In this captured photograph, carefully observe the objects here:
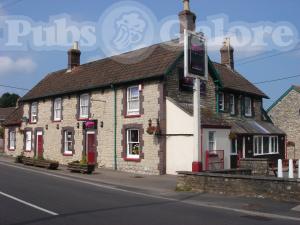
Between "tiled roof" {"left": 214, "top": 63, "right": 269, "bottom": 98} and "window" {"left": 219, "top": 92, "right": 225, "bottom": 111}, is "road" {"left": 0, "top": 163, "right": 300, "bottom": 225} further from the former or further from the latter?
"tiled roof" {"left": 214, "top": 63, "right": 269, "bottom": 98}

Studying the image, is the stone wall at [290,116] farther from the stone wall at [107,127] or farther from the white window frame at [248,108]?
the stone wall at [107,127]

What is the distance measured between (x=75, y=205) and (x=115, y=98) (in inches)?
610

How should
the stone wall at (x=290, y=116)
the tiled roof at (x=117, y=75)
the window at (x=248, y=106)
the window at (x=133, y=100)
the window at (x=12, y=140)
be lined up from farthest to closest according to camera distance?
1. the window at (x=12, y=140)
2. the stone wall at (x=290, y=116)
3. the window at (x=248, y=106)
4. the window at (x=133, y=100)
5. the tiled roof at (x=117, y=75)

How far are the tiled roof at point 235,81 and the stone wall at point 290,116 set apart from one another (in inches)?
268

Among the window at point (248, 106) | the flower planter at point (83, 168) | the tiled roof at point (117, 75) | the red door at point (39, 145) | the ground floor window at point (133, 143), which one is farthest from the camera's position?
the red door at point (39, 145)

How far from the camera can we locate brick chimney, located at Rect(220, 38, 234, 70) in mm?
37219

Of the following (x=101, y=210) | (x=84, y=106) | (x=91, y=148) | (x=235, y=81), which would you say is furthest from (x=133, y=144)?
(x=101, y=210)

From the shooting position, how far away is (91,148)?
29.1m

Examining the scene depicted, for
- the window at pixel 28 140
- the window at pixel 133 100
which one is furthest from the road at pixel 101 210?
the window at pixel 28 140

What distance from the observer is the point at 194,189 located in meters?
17.1

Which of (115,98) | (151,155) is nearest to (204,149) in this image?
(151,155)

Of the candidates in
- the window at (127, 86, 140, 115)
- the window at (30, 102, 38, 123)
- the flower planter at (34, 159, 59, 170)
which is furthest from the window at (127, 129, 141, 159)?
the window at (30, 102, 38, 123)

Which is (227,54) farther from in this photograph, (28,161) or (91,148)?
(28,161)

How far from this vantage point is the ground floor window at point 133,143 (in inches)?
1014
